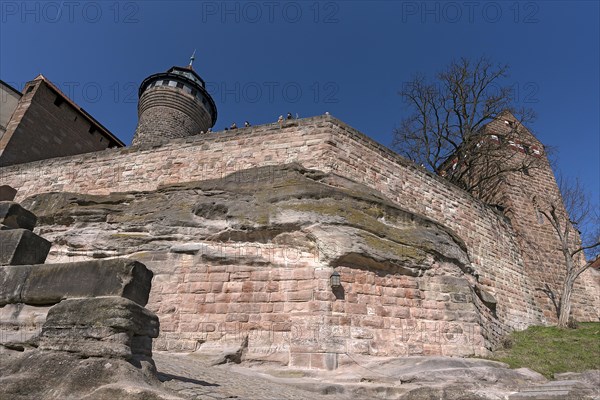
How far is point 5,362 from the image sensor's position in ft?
11.6

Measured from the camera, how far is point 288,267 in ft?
26.2

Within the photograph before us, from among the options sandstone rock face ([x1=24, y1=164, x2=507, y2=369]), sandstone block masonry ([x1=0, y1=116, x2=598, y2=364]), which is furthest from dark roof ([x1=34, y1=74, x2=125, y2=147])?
sandstone rock face ([x1=24, y1=164, x2=507, y2=369])

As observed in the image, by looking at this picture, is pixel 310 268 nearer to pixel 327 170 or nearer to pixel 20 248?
pixel 327 170

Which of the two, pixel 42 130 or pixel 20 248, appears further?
pixel 42 130

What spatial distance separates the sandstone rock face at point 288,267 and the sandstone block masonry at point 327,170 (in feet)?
4.88

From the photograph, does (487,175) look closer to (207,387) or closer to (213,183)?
(213,183)

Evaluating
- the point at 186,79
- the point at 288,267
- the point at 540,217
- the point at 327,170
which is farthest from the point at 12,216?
the point at 186,79

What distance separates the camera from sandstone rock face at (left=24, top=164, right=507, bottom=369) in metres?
7.46

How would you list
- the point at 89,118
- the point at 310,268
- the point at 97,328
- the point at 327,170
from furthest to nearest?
the point at 89,118 → the point at 327,170 → the point at 310,268 → the point at 97,328

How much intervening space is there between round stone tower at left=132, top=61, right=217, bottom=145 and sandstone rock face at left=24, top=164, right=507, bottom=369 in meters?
14.6

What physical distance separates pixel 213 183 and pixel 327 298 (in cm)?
404

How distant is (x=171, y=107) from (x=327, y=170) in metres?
17.5

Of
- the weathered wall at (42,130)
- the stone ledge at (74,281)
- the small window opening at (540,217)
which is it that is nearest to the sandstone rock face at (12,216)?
the stone ledge at (74,281)

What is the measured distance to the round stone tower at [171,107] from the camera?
23.6 m
